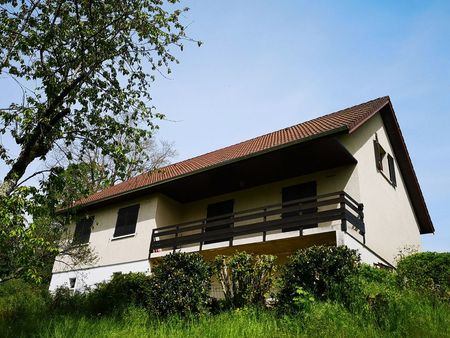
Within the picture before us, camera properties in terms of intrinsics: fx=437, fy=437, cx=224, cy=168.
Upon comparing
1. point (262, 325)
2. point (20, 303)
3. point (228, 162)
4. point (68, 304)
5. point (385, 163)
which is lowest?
point (262, 325)

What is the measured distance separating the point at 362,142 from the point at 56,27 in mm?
10562

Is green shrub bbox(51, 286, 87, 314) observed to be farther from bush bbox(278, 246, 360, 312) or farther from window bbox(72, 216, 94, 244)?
bush bbox(278, 246, 360, 312)

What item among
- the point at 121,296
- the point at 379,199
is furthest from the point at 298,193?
the point at 121,296

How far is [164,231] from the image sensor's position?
17094mm

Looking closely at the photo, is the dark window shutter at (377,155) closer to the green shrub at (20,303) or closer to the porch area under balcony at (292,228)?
the porch area under balcony at (292,228)

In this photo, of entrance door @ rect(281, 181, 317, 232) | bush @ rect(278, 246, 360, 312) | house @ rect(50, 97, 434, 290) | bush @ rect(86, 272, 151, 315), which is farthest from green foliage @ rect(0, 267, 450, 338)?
entrance door @ rect(281, 181, 317, 232)

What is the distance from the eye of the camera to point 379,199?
52.2 ft

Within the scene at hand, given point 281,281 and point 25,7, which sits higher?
point 25,7

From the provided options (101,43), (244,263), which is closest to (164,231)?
(244,263)

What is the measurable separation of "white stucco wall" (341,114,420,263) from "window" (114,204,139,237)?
9498 mm

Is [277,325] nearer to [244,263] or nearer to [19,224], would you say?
[244,263]

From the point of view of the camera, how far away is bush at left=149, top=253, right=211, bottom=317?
36.4 feet

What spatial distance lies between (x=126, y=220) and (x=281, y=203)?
8062 mm

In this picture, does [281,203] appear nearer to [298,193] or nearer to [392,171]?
[298,193]
